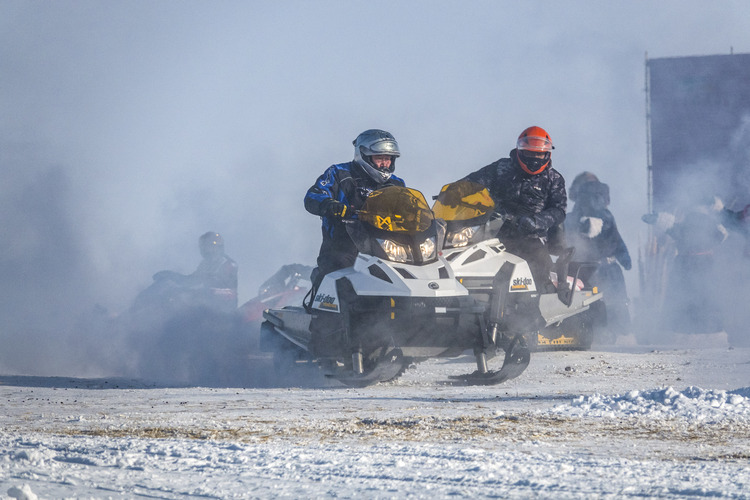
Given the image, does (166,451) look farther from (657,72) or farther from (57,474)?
(657,72)

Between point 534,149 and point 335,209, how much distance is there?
2.73 m

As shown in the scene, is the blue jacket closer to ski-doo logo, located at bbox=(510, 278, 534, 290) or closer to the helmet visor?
ski-doo logo, located at bbox=(510, 278, 534, 290)

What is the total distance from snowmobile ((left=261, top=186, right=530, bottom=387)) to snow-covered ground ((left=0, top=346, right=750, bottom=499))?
274mm

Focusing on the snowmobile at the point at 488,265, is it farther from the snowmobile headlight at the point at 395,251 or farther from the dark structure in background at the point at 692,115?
the dark structure in background at the point at 692,115

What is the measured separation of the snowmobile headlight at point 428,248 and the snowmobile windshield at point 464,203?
0.93 m

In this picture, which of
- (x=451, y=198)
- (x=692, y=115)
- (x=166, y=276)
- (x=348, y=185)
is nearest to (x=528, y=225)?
(x=451, y=198)

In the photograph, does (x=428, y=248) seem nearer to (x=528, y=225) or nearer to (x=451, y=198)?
(x=451, y=198)

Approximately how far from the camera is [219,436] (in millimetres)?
5168

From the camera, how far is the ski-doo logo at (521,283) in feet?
29.7

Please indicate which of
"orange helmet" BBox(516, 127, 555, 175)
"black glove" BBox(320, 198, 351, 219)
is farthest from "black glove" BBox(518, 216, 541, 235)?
"black glove" BBox(320, 198, 351, 219)

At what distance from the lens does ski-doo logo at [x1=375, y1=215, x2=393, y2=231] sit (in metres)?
8.41

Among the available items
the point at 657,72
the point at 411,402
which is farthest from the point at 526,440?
the point at 657,72

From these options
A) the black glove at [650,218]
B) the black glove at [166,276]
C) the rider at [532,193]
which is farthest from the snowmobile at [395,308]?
the black glove at [650,218]

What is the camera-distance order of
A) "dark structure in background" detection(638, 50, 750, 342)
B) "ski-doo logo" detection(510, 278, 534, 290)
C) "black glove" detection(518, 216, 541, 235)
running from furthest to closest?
"dark structure in background" detection(638, 50, 750, 342), "black glove" detection(518, 216, 541, 235), "ski-doo logo" detection(510, 278, 534, 290)
